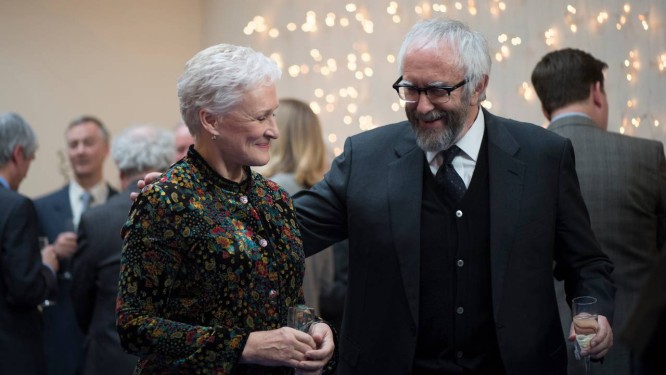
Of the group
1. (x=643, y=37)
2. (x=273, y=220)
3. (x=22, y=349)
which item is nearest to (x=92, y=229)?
(x=22, y=349)

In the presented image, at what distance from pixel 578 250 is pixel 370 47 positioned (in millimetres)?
3884

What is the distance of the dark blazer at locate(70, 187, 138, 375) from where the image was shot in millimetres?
4387

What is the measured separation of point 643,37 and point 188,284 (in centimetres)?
341

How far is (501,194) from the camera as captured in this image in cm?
294

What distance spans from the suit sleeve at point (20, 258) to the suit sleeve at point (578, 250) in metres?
2.45

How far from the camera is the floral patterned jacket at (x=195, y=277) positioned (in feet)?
7.77

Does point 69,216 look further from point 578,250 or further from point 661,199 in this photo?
point 578,250

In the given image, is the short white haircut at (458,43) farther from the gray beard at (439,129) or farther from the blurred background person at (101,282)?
the blurred background person at (101,282)

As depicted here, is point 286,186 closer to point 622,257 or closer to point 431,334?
point 622,257

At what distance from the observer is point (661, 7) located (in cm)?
508

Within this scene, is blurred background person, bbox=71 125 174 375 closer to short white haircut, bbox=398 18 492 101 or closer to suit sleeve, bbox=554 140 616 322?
short white haircut, bbox=398 18 492 101

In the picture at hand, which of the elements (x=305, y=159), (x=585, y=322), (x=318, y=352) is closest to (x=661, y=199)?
(x=585, y=322)

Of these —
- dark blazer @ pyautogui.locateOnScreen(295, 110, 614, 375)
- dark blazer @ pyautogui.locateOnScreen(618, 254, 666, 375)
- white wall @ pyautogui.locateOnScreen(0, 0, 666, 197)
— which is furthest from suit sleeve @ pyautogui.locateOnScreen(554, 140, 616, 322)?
white wall @ pyautogui.locateOnScreen(0, 0, 666, 197)

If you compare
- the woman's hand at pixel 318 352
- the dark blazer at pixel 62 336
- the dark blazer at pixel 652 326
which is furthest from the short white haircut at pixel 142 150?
the dark blazer at pixel 652 326
